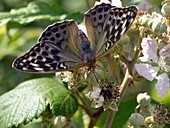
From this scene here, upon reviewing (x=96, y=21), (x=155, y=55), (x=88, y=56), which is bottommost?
(x=155, y=55)

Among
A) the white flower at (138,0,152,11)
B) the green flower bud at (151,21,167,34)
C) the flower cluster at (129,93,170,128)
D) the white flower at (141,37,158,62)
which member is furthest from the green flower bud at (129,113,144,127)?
the white flower at (138,0,152,11)

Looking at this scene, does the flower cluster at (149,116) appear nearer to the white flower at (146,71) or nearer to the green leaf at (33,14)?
the white flower at (146,71)

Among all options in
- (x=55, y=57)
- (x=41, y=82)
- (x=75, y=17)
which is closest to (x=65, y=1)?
(x=75, y=17)

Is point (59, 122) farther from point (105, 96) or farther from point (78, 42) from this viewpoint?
point (78, 42)

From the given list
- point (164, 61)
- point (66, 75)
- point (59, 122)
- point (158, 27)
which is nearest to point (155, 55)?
point (164, 61)

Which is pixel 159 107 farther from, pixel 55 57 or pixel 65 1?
pixel 65 1

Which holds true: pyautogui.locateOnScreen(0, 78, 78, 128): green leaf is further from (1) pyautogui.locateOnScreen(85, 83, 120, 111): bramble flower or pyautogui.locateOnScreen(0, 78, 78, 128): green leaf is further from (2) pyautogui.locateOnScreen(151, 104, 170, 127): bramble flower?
(2) pyautogui.locateOnScreen(151, 104, 170, 127): bramble flower
